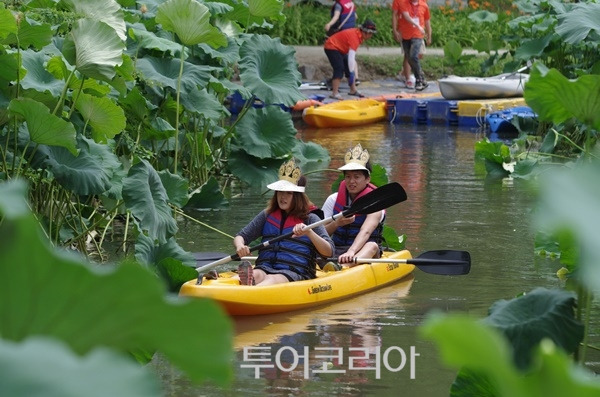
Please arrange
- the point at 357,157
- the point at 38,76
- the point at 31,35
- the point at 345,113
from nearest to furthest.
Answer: the point at 31,35, the point at 38,76, the point at 357,157, the point at 345,113

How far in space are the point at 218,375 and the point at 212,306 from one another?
8cm

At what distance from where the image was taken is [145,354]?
3600 millimetres

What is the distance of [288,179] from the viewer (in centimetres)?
768

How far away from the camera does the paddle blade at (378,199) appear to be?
26.1ft

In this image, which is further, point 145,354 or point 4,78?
point 4,78

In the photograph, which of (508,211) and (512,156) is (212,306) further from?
(512,156)

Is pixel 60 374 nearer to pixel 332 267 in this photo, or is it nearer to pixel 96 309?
pixel 96 309

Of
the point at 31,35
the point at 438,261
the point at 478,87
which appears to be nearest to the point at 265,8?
the point at 438,261

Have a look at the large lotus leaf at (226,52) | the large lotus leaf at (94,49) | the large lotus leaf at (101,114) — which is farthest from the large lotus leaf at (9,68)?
the large lotus leaf at (226,52)

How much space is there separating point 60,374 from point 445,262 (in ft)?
24.1

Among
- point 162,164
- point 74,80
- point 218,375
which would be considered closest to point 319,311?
point 74,80

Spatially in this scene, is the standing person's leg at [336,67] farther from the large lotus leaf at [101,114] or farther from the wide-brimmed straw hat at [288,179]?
the large lotus leaf at [101,114]

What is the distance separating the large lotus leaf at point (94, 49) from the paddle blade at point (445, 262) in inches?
104

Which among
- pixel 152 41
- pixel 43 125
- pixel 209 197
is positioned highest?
pixel 43 125
